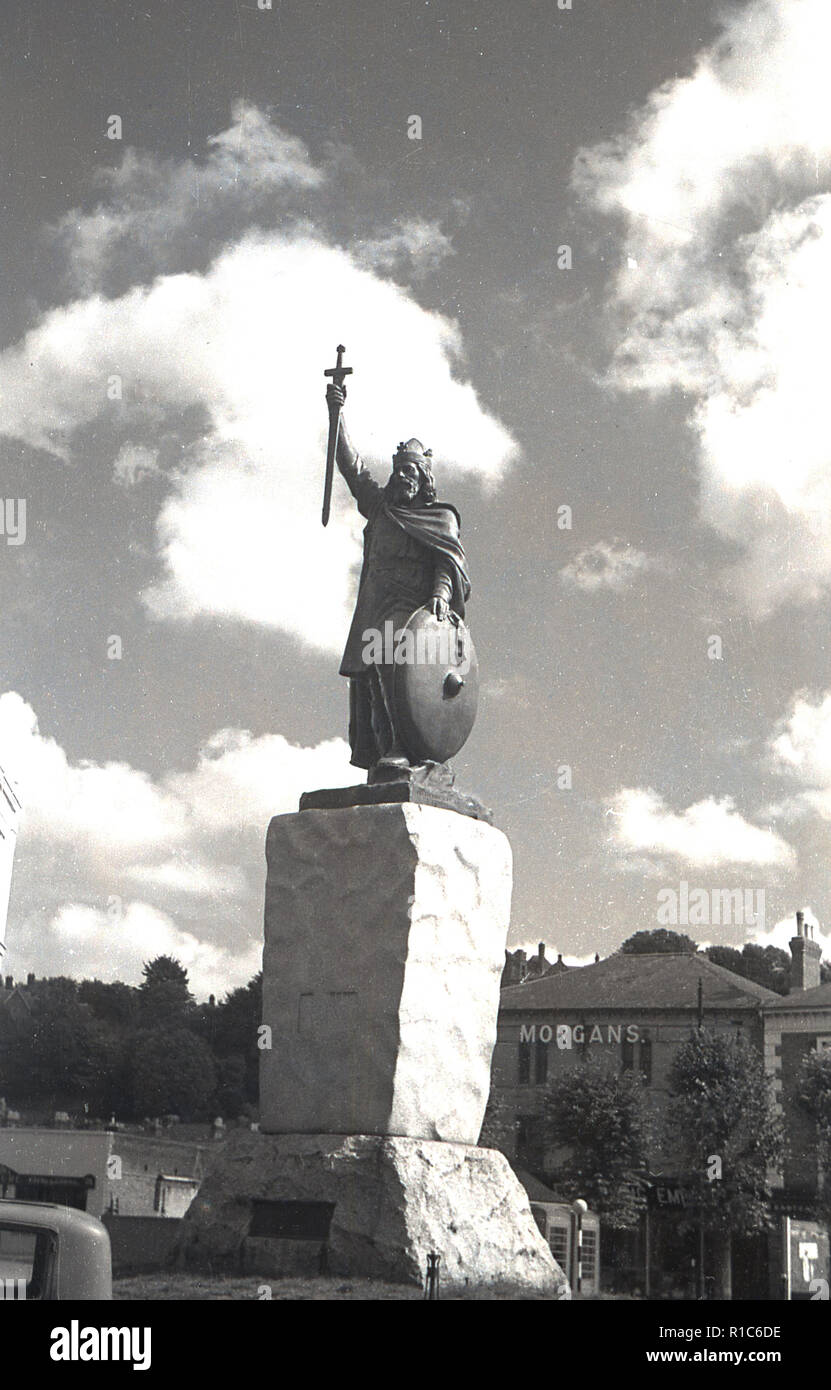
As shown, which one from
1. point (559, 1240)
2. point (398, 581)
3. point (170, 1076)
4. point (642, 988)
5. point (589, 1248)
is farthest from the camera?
point (170, 1076)

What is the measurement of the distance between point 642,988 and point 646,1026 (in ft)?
5.04

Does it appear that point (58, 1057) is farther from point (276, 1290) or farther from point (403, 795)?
point (276, 1290)

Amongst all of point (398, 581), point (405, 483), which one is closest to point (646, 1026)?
point (398, 581)

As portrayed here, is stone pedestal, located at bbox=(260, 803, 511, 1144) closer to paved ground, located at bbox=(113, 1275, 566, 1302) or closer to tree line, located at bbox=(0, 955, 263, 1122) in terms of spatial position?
paved ground, located at bbox=(113, 1275, 566, 1302)

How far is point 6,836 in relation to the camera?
24891 mm

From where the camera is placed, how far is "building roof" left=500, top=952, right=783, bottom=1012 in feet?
132

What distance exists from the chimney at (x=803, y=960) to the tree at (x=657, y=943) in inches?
195

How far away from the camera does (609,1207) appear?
2666cm

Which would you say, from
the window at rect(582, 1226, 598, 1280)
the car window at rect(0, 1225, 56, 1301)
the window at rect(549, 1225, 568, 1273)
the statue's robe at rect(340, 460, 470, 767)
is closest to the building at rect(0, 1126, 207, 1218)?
the window at rect(582, 1226, 598, 1280)

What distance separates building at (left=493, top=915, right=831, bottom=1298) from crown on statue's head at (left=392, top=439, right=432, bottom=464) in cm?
2431

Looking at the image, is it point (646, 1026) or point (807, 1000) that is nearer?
point (807, 1000)

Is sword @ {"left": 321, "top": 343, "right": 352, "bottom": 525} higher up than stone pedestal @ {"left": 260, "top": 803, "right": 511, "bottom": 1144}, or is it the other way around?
sword @ {"left": 321, "top": 343, "right": 352, "bottom": 525}
